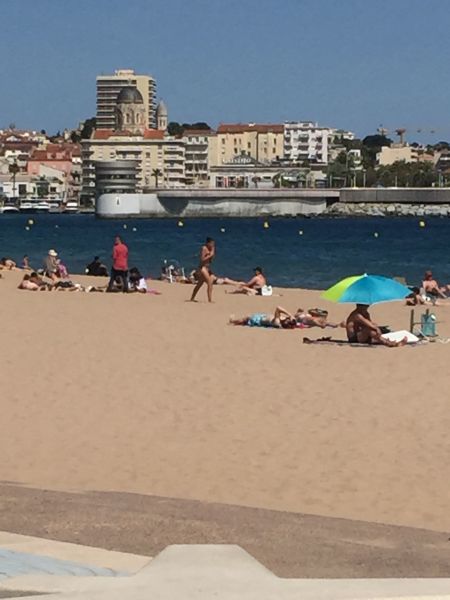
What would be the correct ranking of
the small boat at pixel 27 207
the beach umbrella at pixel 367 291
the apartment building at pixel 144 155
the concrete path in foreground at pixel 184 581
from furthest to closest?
the apartment building at pixel 144 155 < the small boat at pixel 27 207 < the beach umbrella at pixel 367 291 < the concrete path in foreground at pixel 184 581

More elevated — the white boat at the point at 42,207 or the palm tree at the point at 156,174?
the palm tree at the point at 156,174

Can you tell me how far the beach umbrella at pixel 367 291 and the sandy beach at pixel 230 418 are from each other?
30.1 inches

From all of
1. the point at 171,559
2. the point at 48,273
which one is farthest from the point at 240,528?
the point at 48,273

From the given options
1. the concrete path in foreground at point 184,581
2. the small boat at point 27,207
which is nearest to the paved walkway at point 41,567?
the concrete path in foreground at point 184,581

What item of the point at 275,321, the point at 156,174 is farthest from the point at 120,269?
the point at 156,174

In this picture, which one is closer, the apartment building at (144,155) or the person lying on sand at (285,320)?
the person lying on sand at (285,320)

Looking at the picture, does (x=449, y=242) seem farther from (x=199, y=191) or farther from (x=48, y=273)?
(x=199, y=191)

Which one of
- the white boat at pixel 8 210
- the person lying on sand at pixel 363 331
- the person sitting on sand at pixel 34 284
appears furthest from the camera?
the white boat at pixel 8 210

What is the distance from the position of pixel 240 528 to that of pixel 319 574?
1356 millimetres

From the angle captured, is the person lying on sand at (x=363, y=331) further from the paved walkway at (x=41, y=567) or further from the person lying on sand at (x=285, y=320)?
the paved walkway at (x=41, y=567)

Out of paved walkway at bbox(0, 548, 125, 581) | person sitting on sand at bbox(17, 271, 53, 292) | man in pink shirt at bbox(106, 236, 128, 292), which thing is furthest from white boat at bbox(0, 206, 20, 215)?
paved walkway at bbox(0, 548, 125, 581)

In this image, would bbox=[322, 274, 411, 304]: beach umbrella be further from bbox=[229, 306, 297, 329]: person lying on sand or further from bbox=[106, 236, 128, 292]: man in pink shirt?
bbox=[106, 236, 128, 292]: man in pink shirt

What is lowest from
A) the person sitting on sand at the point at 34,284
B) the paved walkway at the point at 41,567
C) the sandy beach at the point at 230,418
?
the person sitting on sand at the point at 34,284

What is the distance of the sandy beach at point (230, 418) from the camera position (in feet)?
27.7
